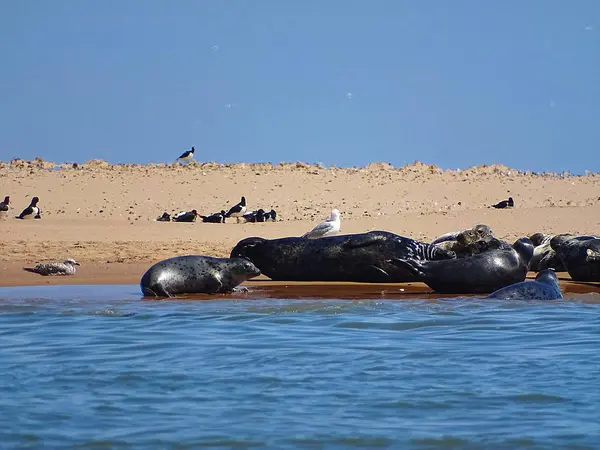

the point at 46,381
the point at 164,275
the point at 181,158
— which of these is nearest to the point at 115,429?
the point at 46,381

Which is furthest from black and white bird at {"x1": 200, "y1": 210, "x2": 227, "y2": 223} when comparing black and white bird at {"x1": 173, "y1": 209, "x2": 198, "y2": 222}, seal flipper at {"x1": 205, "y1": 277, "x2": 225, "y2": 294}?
seal flipper at {"x1": 205, "y1": 277, "x2": 225, "y2": 294}

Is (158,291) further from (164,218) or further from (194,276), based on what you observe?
(164,218)

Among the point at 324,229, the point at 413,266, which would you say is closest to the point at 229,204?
the point at 324,229

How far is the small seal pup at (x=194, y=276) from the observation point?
401 inches

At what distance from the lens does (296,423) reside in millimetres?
5020

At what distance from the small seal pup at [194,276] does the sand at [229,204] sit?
4.56 ft

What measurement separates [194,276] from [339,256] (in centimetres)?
191

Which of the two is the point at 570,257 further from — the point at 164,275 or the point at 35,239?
the point at 35,239

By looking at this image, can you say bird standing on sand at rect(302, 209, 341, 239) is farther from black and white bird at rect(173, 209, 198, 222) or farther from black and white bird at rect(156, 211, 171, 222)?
black and white bird at rect(156, 211, 171, 222)

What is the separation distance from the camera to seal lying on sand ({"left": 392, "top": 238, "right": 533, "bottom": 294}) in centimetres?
1021

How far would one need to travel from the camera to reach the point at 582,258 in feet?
37.7

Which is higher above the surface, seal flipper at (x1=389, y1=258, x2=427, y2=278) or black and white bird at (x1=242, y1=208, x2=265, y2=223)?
black and white bird at (x1=242, y1=208, x2=265, y2=223)

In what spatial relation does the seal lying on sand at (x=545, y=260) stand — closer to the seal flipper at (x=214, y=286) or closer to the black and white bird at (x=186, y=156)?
the seal flipper at (x=214, y=286)

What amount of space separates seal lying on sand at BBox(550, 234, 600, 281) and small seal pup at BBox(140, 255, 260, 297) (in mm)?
3706
